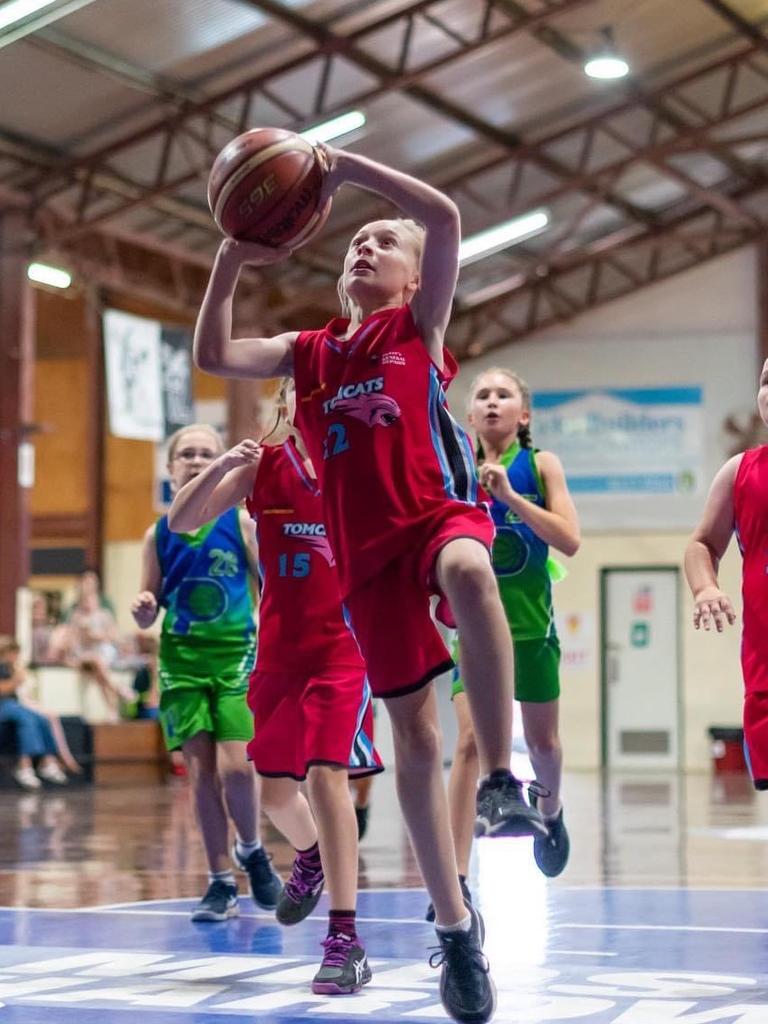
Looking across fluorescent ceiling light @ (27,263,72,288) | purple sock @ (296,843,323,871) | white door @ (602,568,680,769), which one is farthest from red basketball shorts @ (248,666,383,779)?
white door @ (602,568,680,769)

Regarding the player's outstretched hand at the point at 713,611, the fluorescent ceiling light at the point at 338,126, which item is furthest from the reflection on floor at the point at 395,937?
the fluorescent ceiling light at the point at 338,126

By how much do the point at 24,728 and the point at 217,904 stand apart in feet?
33.5

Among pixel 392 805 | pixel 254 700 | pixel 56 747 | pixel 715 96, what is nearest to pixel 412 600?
pixel 254 700

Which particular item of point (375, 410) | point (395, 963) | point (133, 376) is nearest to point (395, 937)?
point (395, 963)

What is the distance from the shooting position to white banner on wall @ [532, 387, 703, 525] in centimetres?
2252

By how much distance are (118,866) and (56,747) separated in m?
8.28

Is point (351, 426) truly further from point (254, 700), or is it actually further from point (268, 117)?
point (268, 117)

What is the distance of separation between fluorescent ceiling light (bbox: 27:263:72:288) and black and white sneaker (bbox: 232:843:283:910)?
12.9 metres

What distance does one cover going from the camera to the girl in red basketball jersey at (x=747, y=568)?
428cm

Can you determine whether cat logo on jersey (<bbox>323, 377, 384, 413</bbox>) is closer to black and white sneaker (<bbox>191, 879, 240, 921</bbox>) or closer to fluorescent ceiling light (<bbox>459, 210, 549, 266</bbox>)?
black and white sneaker (<bbox>191, 879, 240, 921</bbox>)

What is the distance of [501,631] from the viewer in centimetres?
346

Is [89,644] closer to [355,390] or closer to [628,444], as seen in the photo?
[628,444]

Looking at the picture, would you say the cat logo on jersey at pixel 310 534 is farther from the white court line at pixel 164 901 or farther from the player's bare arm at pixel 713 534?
the white court line at pixel 164 901

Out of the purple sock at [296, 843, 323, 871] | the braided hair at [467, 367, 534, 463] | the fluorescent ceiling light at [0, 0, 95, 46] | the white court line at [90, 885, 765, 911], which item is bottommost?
the white court line at [90, 885, 765, 911]
